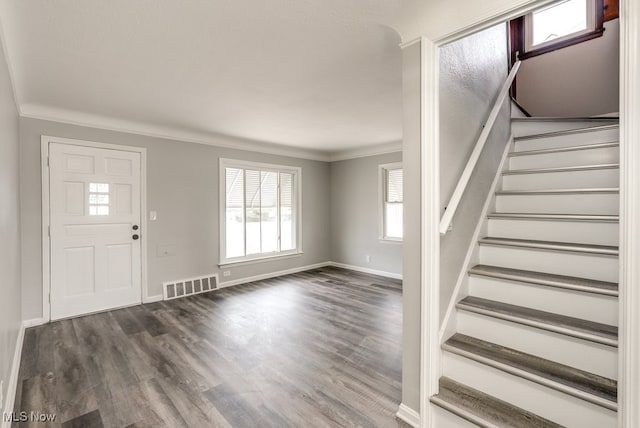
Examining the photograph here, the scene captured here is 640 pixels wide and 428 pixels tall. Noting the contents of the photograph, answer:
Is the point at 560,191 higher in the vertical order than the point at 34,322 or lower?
higher

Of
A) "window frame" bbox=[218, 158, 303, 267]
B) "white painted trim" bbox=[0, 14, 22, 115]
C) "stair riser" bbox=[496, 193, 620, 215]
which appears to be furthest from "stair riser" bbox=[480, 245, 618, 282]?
"window frame" bbox=[218, 158, 303, 267]

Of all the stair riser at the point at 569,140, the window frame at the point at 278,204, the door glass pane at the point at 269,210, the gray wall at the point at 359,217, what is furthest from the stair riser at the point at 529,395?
the door glass pane at the point at 269,210

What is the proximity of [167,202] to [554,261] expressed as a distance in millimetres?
4318

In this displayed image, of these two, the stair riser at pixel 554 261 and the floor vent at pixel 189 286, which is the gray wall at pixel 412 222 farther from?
the floor vent at pixel 189 286

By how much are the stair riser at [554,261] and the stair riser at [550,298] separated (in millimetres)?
221

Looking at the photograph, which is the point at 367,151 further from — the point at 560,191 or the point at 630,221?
the point at 630,221

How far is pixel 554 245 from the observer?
1.92m

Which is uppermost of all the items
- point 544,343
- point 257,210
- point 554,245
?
point 257,210

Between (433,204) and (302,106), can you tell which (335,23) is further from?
(302,106)

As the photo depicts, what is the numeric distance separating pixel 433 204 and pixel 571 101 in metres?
2.99

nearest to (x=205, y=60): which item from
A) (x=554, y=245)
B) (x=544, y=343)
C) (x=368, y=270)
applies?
(x=554, y=245)

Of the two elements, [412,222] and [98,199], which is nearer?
[412,222]

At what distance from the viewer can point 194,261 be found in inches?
175

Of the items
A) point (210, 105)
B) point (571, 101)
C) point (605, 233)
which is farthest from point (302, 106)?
point (571, 101)
